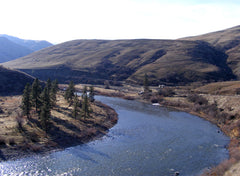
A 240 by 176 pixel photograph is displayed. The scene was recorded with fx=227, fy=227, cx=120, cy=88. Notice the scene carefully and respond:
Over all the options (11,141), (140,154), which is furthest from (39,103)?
(140,154)

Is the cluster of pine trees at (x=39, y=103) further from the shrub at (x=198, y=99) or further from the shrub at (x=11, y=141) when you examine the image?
the shrub at (x=198, y=99)

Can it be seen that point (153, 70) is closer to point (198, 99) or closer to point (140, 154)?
point (198, 99)

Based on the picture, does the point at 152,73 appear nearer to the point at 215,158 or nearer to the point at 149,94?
the point at 149,94

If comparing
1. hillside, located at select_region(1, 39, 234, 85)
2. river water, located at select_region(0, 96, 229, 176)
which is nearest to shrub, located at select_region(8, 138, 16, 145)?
river water, located at select_region(0, 96, 229, 176)

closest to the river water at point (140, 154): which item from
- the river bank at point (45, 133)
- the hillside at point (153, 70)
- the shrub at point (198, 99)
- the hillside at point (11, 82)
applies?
the river bank at point (45, 133)

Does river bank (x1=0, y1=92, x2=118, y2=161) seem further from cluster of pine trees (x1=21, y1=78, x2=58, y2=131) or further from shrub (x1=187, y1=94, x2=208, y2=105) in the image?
shrub (x1=187, y1=94, x2=208, y2=105)
